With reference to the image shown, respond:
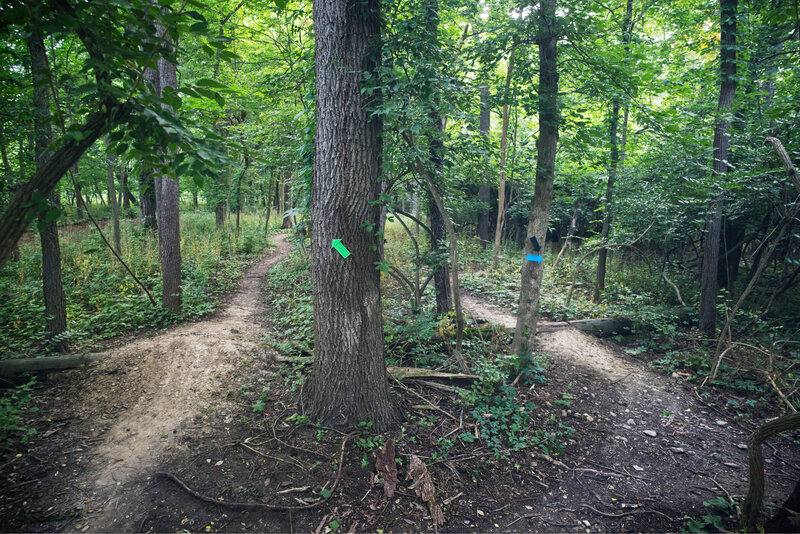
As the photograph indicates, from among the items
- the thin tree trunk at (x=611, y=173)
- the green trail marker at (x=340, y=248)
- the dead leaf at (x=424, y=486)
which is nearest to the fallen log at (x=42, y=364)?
the green trail marker at (x=340, y=248)

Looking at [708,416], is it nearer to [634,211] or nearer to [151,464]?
[634,211]

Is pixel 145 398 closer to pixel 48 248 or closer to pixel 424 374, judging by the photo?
pixel 48 248

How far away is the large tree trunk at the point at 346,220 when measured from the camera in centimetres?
361

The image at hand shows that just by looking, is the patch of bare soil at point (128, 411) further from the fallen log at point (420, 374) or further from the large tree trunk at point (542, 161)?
the large tree trunk at point (542, 161)

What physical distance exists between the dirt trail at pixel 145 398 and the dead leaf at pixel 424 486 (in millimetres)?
2356

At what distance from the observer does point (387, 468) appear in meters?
3.46

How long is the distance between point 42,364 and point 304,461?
12.5 ft

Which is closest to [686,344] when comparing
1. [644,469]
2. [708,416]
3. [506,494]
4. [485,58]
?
[708,416]

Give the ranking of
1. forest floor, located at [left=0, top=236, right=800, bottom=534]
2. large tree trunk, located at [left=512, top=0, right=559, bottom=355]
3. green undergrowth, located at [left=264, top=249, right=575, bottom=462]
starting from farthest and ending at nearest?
large tree trunk, located at [left=512, top=0, right=559, bottom=355]
green undergrowth, located at [left=264, top=249, right=575, bottom=462]
forest floor, located at [left=0, top=236, right=800, bottom=534]

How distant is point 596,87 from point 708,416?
4.62 metres

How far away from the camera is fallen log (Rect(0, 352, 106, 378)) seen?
4520 mm

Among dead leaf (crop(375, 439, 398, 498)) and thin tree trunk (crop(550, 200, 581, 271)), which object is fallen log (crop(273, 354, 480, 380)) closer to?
dead leaf (crop(375, 439, 398, 498))

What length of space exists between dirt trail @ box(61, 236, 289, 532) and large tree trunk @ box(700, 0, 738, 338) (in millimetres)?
8489

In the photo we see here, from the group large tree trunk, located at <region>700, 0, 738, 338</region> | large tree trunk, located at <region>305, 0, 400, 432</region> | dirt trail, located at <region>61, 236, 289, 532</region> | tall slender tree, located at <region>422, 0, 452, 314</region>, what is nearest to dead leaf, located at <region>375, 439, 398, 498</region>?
large tree trunk, located at <region>305, 0, 400, 432</region>
